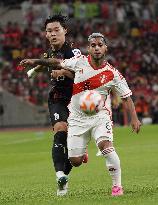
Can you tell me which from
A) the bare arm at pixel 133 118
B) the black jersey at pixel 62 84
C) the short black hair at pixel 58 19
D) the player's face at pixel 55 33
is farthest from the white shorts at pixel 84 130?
the short black hair at pixel 58 19

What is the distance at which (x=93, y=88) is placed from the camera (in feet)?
33.6

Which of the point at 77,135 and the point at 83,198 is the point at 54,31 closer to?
the point at 77,135

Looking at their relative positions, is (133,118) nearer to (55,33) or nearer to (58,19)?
(55,33)

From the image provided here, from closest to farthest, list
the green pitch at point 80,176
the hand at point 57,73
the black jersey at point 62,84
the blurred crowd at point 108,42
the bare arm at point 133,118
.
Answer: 1. the green pitch at point 80,176
2. the bare arm at point 133,118
3. the hand at point 57,73
4. the black jersey at point 62,84
5. the blurred crowd at point 108,42

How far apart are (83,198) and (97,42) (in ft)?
6.50

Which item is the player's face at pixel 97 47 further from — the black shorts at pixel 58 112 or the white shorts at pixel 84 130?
the black shorts at pixel 58 112

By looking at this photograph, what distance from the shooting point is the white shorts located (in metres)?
10.1

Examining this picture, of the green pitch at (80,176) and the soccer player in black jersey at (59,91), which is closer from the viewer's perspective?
the green pitch at (80,176)

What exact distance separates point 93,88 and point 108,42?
103ft

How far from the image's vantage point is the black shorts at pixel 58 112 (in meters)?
10.8

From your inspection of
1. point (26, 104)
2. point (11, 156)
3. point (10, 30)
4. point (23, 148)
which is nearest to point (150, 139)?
point (23, 148)

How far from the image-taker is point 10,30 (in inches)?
1597

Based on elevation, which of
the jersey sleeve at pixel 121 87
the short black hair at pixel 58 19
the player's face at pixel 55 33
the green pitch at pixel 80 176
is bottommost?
the green pitch at pixel 80 176

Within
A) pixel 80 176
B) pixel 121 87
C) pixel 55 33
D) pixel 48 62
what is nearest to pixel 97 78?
pixel 121 87
